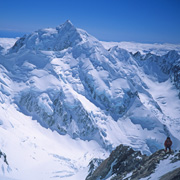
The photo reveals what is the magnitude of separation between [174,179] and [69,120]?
171 meters

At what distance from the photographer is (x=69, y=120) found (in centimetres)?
18975

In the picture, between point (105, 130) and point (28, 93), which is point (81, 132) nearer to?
point (105, 130)

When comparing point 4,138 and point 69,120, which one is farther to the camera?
point 69,120

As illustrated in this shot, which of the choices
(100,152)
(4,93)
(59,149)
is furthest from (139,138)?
(4,93)

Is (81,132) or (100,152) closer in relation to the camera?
(100,152)

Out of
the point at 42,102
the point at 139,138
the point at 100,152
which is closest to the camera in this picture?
the point at 100,152

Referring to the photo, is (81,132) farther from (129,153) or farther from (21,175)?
(129,153)

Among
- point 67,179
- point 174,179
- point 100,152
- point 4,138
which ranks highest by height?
point 174,179

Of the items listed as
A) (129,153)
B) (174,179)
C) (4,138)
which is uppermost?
(174,179)

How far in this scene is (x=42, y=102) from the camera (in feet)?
610

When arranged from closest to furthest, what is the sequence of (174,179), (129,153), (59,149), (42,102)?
(174,179) → (129,153) → (59,149) → (42,102)

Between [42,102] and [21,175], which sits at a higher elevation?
[42,102]

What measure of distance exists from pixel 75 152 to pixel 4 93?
83.3 m

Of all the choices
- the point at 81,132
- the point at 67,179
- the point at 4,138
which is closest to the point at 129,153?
the point at 67,179
